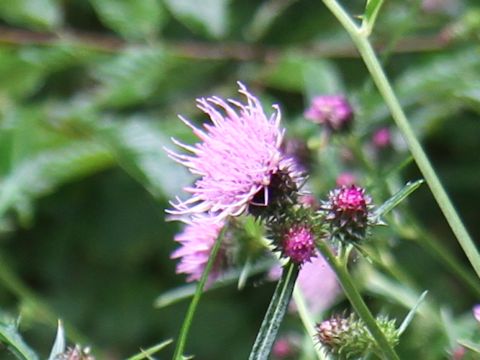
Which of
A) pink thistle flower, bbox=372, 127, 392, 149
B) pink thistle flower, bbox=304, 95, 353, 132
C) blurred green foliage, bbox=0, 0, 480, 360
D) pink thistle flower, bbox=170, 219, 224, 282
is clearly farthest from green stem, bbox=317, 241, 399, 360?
pink thistle flower, bbox=372, 127, 392, 149

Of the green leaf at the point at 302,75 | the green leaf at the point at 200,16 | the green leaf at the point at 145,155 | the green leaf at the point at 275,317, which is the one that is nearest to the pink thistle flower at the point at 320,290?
the green leaf at the point at 145,155

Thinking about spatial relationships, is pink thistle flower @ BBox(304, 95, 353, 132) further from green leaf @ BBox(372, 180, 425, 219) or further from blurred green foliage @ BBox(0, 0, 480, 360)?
green leaf @ BBox(372, 180, 425, 219)

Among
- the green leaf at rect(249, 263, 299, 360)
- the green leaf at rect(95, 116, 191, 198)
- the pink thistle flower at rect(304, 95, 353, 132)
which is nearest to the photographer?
the green leaf at rect(249, 263, 299, 360)

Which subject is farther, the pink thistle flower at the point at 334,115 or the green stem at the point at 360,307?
the pink thistle flower at the point at 334,115

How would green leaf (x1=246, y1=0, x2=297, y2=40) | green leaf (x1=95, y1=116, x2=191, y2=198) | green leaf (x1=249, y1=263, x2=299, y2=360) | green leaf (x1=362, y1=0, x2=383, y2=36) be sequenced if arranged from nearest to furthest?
green leaf (x1=249, y1=263, x2=299, y2=360)
green leaf (x1=362, y1=0, x2=383, y2=36)
green leaf (x1=95, y1=116, x2=191, y2=198)
green leaf (x1=246, y1=0, x2=297, y2=40)

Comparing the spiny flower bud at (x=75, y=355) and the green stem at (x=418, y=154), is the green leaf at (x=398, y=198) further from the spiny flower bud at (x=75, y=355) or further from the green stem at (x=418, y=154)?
the spiny flower bud at (x=75, y=355)

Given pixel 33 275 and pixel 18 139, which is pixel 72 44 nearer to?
pixel 18 139

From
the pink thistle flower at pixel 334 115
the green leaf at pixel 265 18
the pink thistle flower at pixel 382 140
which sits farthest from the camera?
the green leaf at pixel 265 18
